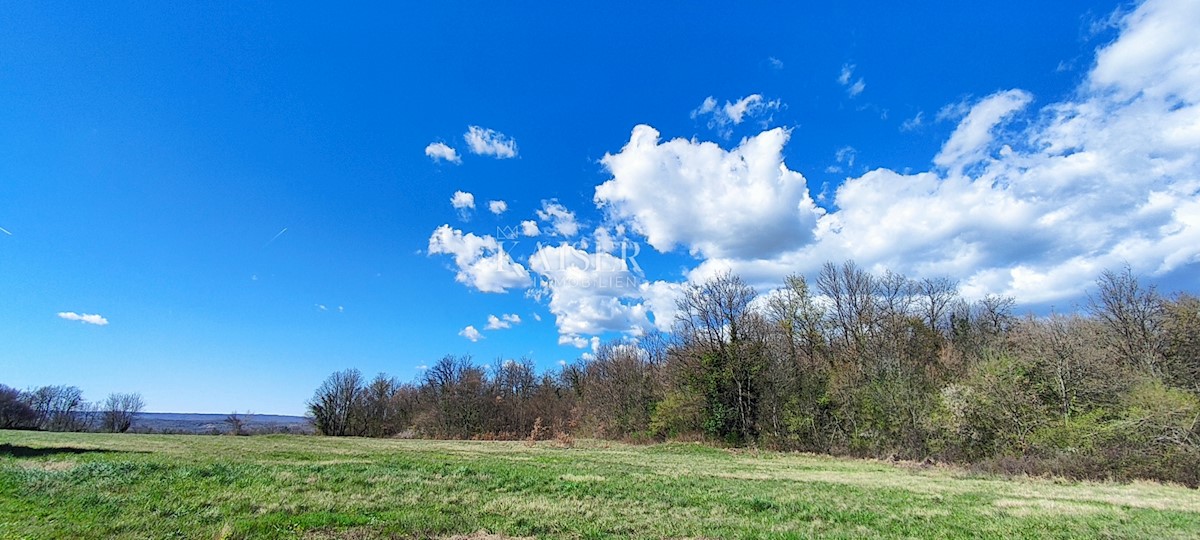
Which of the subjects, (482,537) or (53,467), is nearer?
(482,537)

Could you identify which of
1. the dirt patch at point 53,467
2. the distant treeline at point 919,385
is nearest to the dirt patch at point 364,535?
the dirt patch at point 53,467

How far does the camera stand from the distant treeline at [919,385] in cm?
2398

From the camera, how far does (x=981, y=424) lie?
29453 millimetres

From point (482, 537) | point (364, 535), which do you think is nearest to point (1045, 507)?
point (482, 537)

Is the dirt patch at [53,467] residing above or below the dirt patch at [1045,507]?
above

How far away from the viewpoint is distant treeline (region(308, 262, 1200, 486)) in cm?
2398

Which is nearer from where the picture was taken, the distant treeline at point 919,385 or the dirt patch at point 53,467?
the dirt patch at point 53,467

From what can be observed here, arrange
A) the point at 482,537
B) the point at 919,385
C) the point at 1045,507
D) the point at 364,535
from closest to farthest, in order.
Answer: the point at 364,535
the point at 482,537
the point at 1045,507
the point at 919,385

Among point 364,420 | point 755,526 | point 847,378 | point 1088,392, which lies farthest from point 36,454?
point 364,420

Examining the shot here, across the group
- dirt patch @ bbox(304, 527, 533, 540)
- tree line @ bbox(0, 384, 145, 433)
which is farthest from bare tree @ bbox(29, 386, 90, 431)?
dirt patch @ bbox(304, 527, 533, 540)

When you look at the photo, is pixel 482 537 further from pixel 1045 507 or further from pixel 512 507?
pixel 1045 507

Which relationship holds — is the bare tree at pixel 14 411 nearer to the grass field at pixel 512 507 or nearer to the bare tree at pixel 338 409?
the bare tree at pixel 338 409

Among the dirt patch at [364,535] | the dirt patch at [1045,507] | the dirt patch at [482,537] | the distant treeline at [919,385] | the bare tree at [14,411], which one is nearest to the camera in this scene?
the dirt patch at [364,535]

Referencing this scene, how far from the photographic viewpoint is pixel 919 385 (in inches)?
1359
